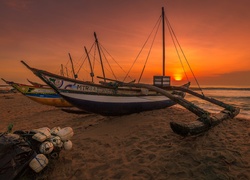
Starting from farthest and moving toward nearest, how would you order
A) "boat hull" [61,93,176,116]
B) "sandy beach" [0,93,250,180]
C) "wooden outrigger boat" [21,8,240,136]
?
1. "boat hull" [61,93,176,116]
2. "wooden outrigger boat" [21,8,240,136]
3. "sandy beach" [0,93,250,180]

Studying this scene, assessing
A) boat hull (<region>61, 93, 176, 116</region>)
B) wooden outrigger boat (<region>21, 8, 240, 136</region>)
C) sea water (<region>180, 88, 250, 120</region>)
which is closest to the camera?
wooden outrigger boat (<region>21, 8, 240, 136</region>)

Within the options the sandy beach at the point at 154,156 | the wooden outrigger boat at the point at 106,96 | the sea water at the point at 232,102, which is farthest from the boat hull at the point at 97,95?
the sea water at the point at 232,102

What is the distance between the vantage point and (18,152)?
3498mm

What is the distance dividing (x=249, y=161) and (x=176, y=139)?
2.06 metres

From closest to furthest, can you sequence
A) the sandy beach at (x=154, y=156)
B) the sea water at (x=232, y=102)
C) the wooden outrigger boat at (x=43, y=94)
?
the sandy beach at (x=154, y=156) < the sea water at (x=232, y=102) < the wooden outrigger boat at (x=43, y=94)

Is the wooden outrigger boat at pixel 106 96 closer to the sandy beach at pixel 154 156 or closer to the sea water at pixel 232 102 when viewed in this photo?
the sandy beach at pixel 154 156

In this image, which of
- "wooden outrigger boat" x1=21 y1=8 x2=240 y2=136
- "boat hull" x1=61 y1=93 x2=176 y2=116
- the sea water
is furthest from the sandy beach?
the sea water

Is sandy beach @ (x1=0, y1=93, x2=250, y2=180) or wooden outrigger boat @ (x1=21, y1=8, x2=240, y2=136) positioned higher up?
wooden outrigger boat @ (x1=21, y1=8, x2=240, y2=136)

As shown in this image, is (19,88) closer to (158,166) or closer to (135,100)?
(135,100)

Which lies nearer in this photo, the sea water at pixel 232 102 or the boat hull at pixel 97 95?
the boat hull at pixel 97 95

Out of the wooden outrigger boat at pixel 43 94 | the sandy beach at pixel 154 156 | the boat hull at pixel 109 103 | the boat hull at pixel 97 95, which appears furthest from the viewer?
the wooden outrigger boat at pixel 43 94

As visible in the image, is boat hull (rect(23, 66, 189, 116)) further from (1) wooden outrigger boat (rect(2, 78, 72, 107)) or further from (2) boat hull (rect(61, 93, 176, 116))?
(1) wooden outrigger boat (rect(2, 78, 72, 107))

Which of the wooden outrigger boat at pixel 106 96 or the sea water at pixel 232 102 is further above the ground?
the wooden outrigger boat at pixel 106 96

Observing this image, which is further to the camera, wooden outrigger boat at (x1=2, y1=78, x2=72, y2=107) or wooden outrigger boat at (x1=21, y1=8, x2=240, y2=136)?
wooden outrigger boat at (x1=2, y1=78, x2=72, y2=107)
